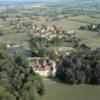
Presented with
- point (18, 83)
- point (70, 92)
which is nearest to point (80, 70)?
point (70, 92)

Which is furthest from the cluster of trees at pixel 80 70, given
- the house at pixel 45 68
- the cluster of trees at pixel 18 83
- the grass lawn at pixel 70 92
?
the cluster of trees at pixel 18 83

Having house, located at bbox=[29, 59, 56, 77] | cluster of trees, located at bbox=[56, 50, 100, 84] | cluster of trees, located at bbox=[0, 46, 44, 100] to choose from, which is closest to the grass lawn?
cluster of trees, located at bbox=[56, 50, 100, 84]

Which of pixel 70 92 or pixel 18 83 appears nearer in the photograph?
pixel 18 83

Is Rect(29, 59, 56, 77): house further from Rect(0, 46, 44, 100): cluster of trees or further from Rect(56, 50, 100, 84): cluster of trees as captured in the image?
Rect(0, 46, 44, 100): cluster of trees

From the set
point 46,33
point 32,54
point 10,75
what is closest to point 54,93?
point 10,75

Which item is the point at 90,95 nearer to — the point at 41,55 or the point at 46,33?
the point at 41,55

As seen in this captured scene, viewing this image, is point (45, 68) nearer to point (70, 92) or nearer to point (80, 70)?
point (80, 70)
